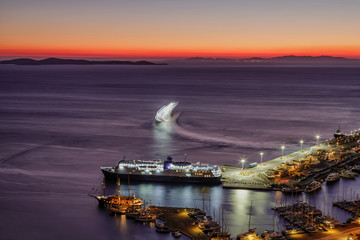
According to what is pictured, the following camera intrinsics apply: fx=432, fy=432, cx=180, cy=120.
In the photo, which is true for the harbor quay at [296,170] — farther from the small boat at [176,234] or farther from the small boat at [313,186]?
the small boat at [176,234]

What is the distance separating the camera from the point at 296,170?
38.2 m

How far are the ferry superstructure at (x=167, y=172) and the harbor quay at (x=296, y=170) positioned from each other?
57.5 inches

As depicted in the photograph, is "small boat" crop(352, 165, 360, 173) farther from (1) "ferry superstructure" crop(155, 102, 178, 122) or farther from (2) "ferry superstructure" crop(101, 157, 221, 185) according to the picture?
(1) "ferry superstructure" crop(155, 102, 178, 122)

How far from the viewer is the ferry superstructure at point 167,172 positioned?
120 ft

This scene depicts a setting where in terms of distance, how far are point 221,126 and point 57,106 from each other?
1483 inches

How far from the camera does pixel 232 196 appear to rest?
33156 millimetres

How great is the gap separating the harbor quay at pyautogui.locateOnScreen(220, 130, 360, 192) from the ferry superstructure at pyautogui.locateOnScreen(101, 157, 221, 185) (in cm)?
146

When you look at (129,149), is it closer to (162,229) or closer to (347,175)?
(162,229)

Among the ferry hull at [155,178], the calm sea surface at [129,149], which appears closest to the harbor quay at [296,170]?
the calm sea surface at [129,149]

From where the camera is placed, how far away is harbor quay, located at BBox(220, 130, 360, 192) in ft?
115

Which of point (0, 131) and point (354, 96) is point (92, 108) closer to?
point (0, 131)

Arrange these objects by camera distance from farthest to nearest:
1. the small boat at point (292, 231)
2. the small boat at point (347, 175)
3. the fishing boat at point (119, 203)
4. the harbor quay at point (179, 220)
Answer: the small boat at point (347, 175), the fishing boat at point (119, 203), the harbor quay at point (179, 220), the small boat at point (292, 231)

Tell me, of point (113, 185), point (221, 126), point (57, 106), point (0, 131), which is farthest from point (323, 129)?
point (57, 106)

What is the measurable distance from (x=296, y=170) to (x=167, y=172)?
11430mm
